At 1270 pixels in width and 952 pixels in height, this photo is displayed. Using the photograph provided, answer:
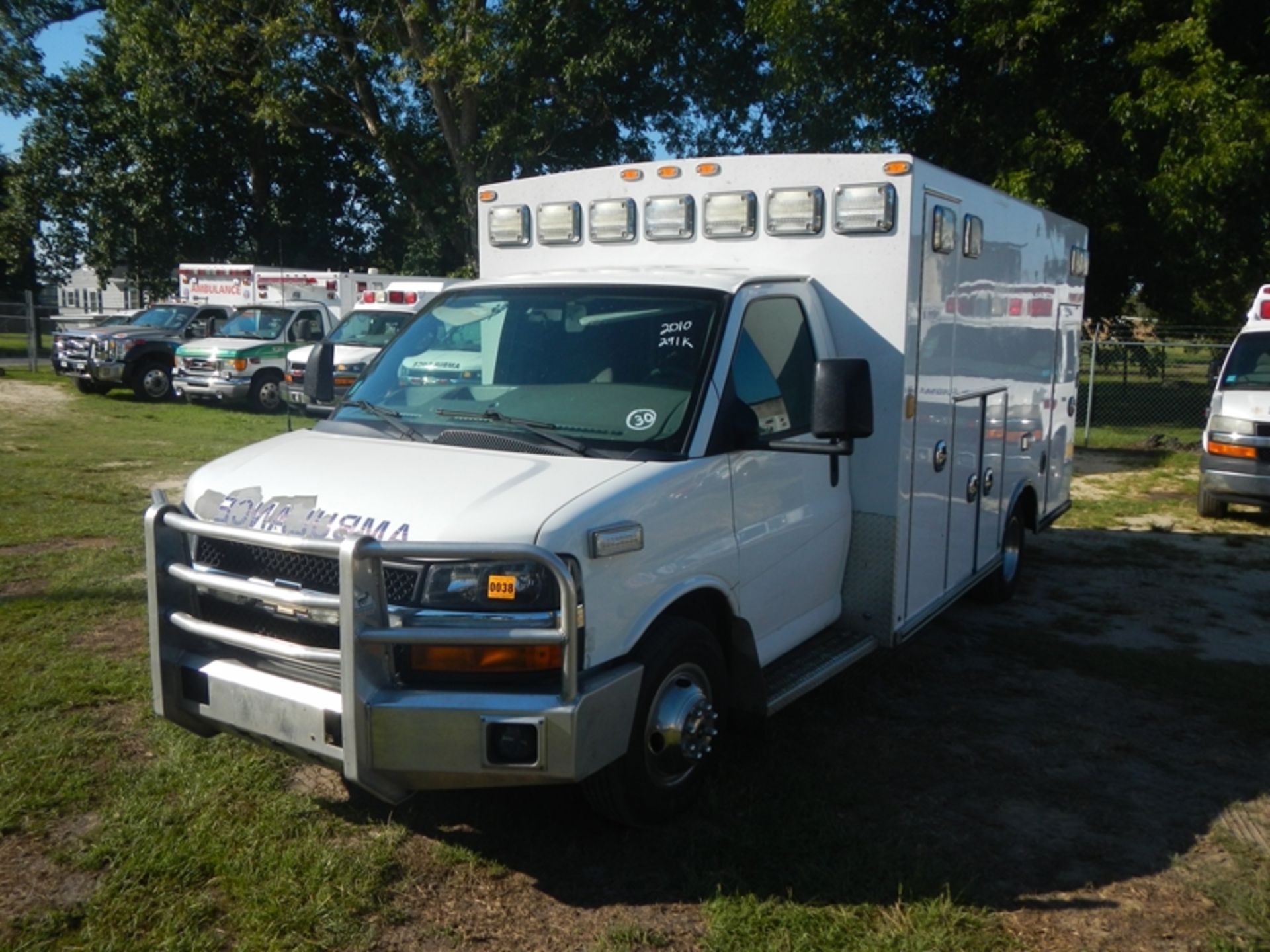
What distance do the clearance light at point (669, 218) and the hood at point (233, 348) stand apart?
15632 mm

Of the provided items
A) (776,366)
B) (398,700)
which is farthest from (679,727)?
(776,366)

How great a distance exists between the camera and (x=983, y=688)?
631 centimetres

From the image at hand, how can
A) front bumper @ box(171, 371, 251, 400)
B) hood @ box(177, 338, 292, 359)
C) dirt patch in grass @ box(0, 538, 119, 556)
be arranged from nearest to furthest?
dirt patch in grass @ box(0, 538, 119, 556)
front bumper @ box(171, 371, 251, 400)
hood @ box(177, 338, 292, 359)

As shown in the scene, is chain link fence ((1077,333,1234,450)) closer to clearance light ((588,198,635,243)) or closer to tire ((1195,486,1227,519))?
tire ((1195,486,1227,519))

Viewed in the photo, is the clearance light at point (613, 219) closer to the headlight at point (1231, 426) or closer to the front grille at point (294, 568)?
the front grille at point (294, 568)

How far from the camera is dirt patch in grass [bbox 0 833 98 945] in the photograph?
375 cm

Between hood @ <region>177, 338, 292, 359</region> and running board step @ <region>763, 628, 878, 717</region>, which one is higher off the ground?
hood @ <region>177, 338, 292, 359</region>

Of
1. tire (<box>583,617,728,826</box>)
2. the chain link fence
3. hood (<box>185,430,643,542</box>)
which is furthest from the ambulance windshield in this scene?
the chain link fence

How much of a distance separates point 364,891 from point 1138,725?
3.94m

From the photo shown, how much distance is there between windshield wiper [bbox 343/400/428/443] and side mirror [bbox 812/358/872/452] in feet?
5.09

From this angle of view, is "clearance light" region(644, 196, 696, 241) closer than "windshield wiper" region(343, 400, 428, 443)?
No

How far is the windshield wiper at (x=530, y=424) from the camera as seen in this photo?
4328 millimetres

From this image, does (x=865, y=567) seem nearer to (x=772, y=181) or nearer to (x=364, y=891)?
(x=772, y=181)

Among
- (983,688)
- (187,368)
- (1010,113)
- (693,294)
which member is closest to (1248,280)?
(1010,113)
